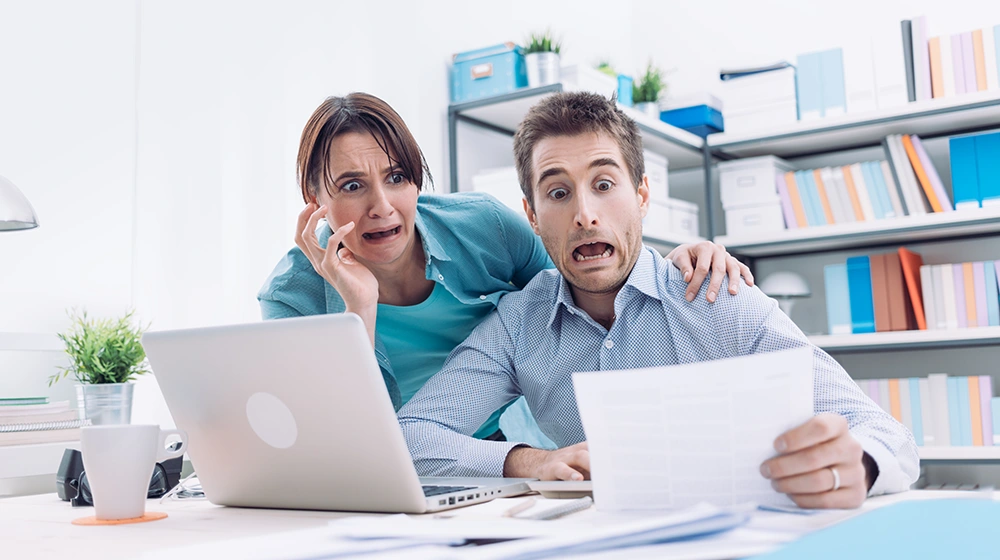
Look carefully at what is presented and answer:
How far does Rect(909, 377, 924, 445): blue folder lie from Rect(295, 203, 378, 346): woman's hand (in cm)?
217

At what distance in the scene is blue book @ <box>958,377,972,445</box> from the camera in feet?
9.42

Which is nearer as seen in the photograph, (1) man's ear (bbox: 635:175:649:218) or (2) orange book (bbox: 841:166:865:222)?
(1) man's ear (bbox: 635:175:649:218)

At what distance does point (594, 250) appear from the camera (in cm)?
144

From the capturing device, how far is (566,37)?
3660 mm

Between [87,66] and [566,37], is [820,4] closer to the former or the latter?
[566,37]

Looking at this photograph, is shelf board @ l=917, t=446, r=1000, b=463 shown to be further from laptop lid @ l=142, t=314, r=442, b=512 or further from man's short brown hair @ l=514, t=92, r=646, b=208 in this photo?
laptop lid @ l=142, t=314, r=442, b=512

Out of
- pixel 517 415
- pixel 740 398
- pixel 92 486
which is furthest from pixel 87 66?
pixel 740 398

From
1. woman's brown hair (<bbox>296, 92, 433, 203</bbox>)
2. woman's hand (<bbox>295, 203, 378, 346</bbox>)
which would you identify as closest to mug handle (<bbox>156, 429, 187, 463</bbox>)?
woman's hand (<bbox>295, 203, 378, 346</bbox>)

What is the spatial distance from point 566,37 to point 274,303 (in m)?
2.38

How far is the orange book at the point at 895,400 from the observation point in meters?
3.00

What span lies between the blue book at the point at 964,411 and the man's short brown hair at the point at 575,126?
1.94 meters

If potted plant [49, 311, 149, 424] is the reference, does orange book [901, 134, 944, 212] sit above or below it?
above

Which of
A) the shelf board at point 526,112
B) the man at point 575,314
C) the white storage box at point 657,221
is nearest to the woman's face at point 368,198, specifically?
the man at point 575,314

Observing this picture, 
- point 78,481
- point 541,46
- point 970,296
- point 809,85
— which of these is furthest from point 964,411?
point 78,481
